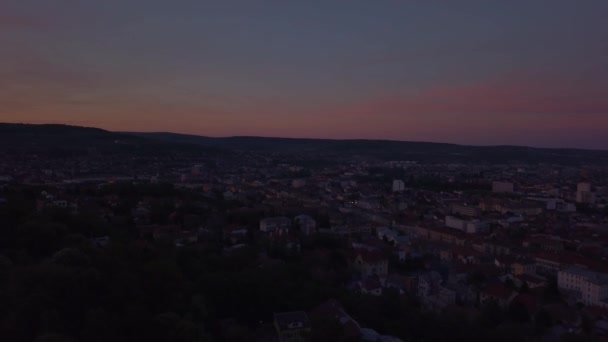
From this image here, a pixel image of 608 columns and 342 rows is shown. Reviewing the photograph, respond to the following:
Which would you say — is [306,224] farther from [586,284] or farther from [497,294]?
[586,284]

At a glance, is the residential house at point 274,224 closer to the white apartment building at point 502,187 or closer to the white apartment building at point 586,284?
the white apartment building at point 586,284

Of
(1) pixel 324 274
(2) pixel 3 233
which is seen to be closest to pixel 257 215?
(1) pixel 324 274

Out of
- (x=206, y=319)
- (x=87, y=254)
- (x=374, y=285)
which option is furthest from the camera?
(x=374, y=285)

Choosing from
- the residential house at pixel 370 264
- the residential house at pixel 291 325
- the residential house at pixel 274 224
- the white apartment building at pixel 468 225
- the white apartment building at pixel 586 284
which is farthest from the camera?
the white apartment building at pixel 468 225

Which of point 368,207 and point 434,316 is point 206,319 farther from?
point 368,207

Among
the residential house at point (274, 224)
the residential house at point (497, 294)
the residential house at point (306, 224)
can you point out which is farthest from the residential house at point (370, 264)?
the residential house at point (274, 224)

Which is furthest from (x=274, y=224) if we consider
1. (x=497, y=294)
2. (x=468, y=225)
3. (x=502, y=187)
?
(x=502, y=187)
